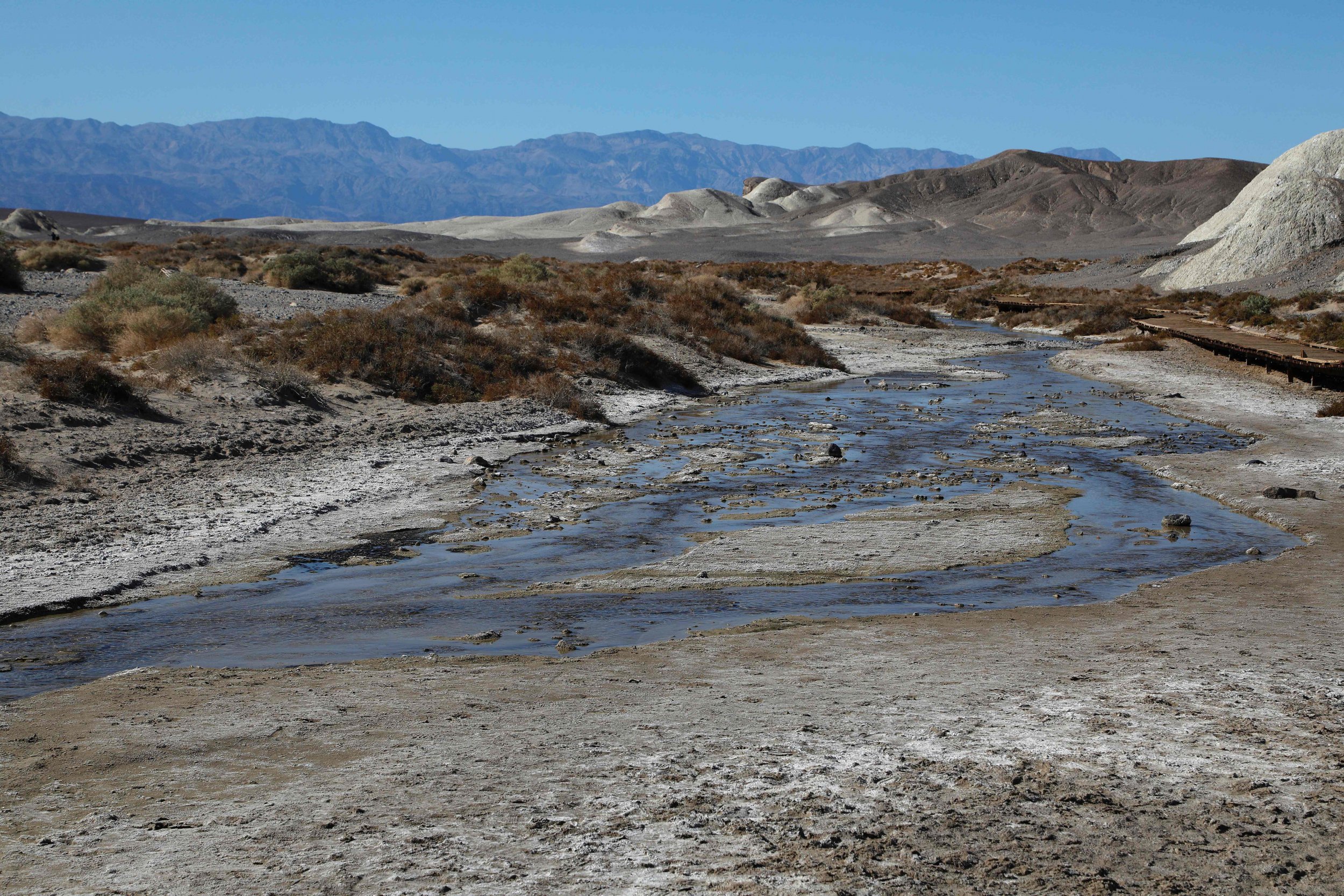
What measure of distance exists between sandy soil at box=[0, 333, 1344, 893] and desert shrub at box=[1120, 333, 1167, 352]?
27982 millimetres

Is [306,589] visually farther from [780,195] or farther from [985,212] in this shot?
[780,195]

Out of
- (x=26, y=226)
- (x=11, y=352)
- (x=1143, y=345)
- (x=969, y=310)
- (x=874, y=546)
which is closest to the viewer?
(x=874, y=546)

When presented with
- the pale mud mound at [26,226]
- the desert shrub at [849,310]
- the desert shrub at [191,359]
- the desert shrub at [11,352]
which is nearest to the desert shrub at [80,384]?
the desert shrub at [11,352]

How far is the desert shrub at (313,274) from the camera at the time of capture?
37.4m

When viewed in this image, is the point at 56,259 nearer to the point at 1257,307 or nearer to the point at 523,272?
the point at 523,272

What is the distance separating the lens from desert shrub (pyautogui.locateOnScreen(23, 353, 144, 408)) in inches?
589

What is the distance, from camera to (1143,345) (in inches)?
1364

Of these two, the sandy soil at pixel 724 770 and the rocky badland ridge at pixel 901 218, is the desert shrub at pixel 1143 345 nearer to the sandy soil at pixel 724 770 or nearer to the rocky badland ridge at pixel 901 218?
the sandy soil at pixel 724 770

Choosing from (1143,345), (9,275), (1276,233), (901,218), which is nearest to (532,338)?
(9,275)

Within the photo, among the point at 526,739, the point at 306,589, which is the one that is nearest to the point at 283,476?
the point at 306,589

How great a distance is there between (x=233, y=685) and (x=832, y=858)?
4311 millimetres

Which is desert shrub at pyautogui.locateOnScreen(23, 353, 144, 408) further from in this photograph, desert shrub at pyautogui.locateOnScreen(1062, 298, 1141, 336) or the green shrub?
desert shrub at pyautogui.locateOnScreen(1062, 298, 1141, 336)

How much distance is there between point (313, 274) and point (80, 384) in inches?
931

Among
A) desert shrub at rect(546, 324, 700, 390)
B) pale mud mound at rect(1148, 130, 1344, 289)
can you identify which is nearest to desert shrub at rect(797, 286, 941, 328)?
pale mud mound at rect(1148, 130, 1344, 289)
